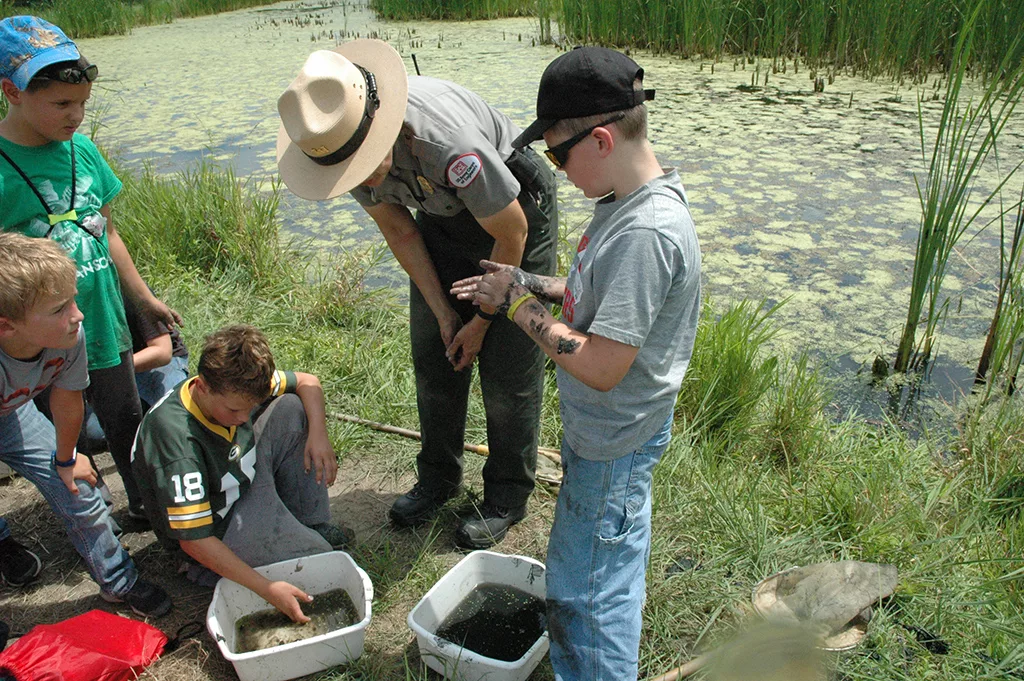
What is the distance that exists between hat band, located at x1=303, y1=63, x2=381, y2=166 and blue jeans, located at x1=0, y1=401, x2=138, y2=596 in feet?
3.08

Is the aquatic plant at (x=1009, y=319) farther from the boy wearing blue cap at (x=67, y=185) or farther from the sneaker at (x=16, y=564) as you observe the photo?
the sneaker at (x=16, y=564)

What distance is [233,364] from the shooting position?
1.77 metres

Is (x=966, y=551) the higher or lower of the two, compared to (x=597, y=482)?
lower

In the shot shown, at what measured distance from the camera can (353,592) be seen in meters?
1.94

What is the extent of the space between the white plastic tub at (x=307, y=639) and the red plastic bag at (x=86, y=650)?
0.17 meters

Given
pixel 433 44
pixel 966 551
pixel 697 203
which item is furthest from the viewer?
pixel 433 44

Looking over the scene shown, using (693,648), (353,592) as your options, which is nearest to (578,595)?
(693,648)

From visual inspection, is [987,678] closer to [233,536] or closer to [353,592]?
[353,592]

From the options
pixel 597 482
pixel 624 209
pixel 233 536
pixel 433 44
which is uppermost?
pixel 433 44

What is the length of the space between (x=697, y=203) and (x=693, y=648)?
10.2 feet

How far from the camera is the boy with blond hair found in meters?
1.61

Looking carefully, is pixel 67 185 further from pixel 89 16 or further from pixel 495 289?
pixel 89 16

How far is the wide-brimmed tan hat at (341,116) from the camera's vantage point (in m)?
1.69

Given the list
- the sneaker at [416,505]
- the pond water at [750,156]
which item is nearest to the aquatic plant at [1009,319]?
the pond water at [750,156]
